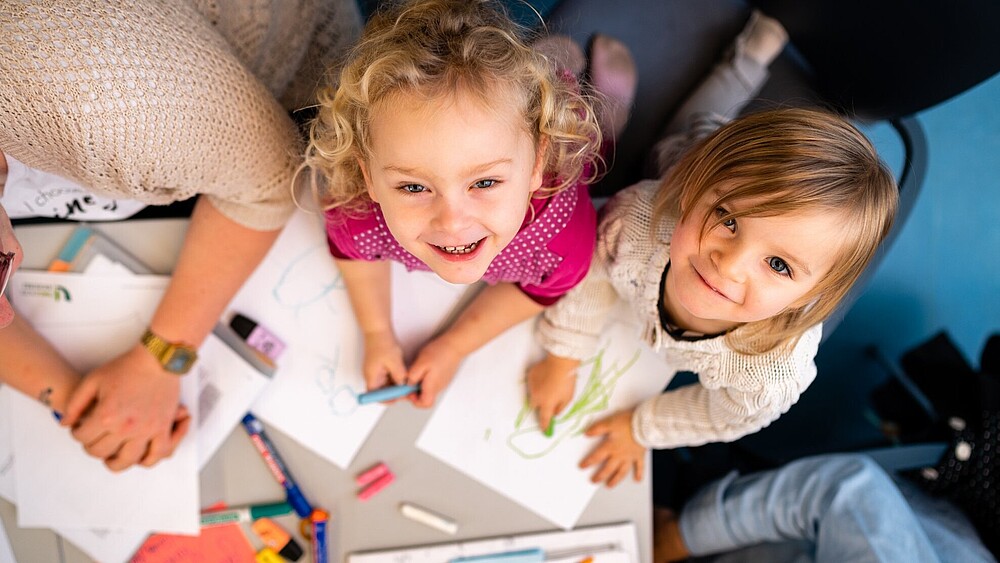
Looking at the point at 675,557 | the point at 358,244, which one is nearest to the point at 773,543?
the point at 675,557

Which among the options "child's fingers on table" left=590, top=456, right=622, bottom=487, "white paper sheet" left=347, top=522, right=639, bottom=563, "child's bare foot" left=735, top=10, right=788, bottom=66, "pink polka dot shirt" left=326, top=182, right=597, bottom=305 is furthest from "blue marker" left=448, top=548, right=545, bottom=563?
"child's bare foot" left=735, top=10, right=788, bottom=66

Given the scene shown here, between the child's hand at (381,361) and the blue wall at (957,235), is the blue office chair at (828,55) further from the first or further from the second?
the blue wall at (957,235)

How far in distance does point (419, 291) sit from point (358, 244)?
4.9 inches

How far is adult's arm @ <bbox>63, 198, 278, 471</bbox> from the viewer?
0.77 m

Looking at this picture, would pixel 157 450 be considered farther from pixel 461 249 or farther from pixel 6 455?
pixel 461 249

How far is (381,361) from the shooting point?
0.81 metres

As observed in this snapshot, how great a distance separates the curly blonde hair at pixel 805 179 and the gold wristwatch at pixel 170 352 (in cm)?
61

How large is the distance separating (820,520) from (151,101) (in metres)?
0.99

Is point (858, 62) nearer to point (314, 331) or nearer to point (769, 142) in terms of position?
point (769, 142)

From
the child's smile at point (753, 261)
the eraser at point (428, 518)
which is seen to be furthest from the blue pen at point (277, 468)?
the child's smile at point (753, 261)

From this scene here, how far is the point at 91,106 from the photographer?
562 mm

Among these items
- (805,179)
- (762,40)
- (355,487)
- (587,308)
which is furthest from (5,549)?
(762,40)

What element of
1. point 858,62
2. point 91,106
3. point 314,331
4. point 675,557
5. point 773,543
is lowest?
point 675,557

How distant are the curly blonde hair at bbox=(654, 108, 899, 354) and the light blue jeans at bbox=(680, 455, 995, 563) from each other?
0.38 meters
